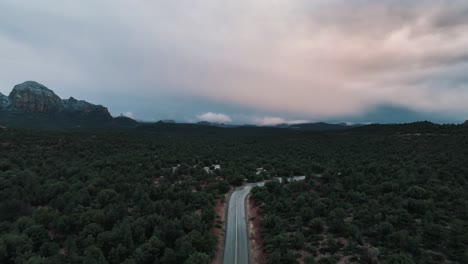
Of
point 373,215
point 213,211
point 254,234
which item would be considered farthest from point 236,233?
point 373,215

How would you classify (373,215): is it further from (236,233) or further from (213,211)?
(213,211)

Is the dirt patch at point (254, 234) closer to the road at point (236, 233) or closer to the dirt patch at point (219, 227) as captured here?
the road at point (236, 233)

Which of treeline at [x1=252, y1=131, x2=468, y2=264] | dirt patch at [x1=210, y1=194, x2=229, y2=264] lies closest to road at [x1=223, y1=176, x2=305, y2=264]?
dirt patch at [x1=210, y1=194, x2=229, y2=264]

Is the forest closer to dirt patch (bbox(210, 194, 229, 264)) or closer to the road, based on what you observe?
dirt patch (bbox(210, 194, 229, 264))

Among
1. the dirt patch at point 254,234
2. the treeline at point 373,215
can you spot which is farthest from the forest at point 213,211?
the dirt patch at point 254,234

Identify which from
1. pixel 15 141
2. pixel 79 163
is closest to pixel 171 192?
pixel 79 163

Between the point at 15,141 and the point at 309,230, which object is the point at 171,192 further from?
the point at 15,141

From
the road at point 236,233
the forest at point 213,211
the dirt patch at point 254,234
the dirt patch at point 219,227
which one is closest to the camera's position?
the forest at point 213,211
